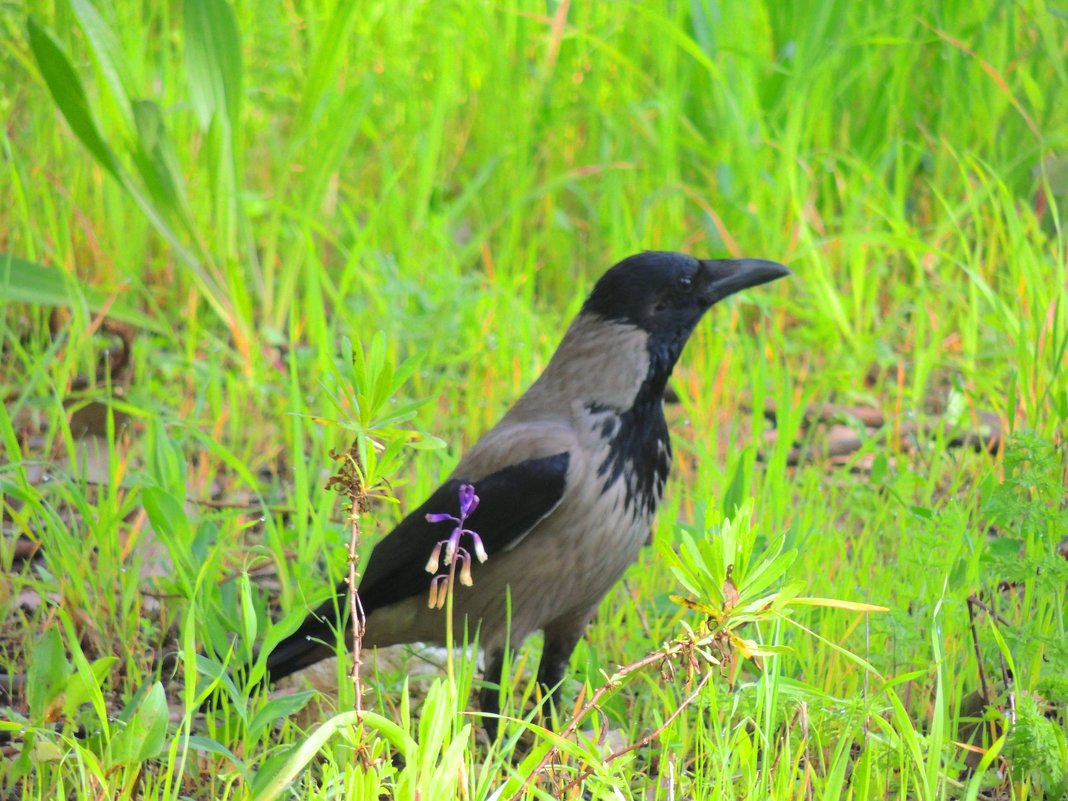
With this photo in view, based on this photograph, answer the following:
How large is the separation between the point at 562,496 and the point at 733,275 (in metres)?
0.75

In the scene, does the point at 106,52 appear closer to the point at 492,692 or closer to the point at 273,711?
the point at 492,692

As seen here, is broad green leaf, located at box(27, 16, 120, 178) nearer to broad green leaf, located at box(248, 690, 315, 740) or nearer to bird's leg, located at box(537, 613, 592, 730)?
bird's leg, located at box(537, 613, 592, 730)

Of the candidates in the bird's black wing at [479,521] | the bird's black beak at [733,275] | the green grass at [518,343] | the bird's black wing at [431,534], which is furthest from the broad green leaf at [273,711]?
the bird's black beak at [733,275]

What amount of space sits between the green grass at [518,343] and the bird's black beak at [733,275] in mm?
475

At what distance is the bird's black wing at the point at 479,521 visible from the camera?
2.97 meters

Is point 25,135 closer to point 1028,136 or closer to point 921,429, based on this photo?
point 921,429

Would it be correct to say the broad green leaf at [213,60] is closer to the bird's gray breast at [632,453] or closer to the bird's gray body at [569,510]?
the bird's gray body at [569,510]

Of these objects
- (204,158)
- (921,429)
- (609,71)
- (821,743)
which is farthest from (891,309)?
(821,743)

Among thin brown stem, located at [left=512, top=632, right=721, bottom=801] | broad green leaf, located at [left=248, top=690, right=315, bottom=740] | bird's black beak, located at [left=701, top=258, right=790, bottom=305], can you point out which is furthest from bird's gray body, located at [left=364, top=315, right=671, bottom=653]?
thin brown stem, located at [left=512, top=632, right=721, bottom=801]

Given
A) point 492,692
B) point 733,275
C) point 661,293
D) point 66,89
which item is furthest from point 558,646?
point 66,89

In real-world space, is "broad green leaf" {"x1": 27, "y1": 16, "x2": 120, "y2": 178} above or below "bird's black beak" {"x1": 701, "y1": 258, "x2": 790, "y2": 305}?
above

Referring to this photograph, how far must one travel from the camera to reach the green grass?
8.73 ft

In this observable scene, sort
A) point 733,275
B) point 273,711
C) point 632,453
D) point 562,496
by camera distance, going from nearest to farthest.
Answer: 1. point 273,711
2. point 562,496
3. point 632,453
4. point 733,275

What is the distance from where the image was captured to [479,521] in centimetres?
301
